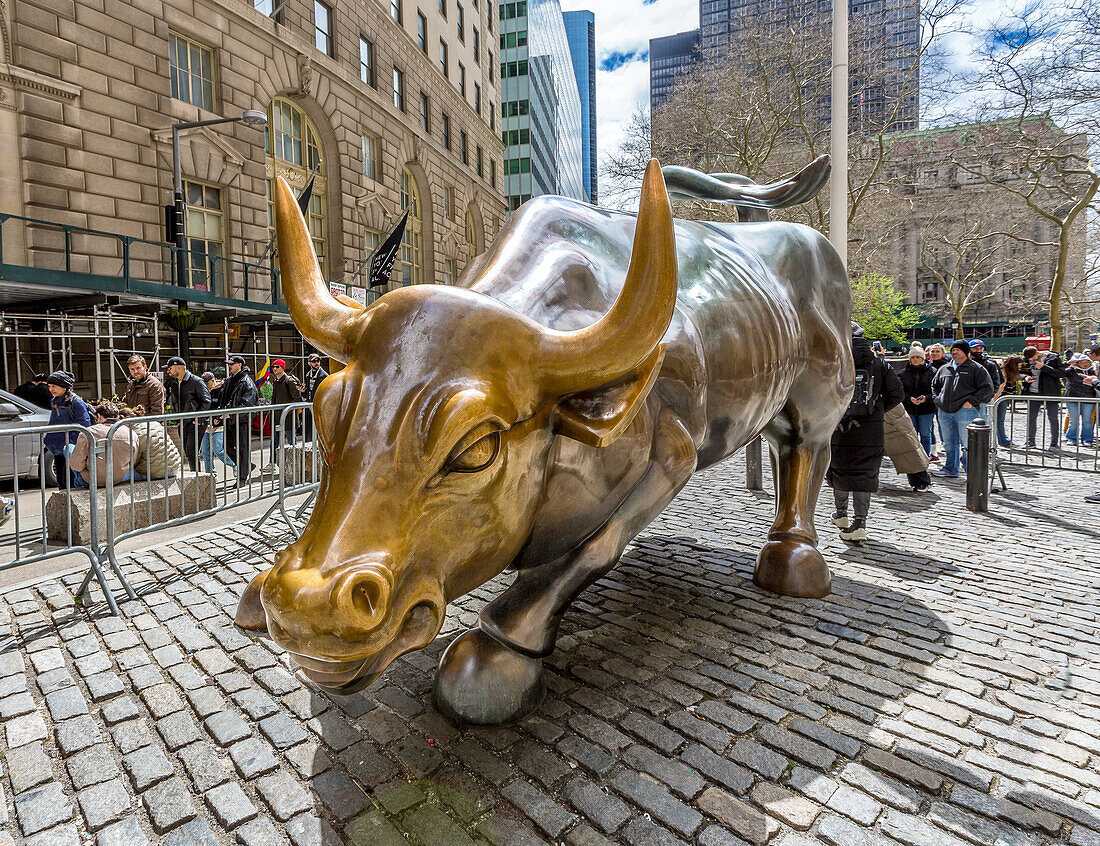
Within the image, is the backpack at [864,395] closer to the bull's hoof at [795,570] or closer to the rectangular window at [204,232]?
the bull's hoof at [795,570]

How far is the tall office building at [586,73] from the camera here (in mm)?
140000

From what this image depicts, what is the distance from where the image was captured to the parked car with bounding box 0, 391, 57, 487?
839 cm

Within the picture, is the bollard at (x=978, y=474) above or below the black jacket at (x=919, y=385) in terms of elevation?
below

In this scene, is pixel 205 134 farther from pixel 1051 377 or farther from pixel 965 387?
pixel 1051 377

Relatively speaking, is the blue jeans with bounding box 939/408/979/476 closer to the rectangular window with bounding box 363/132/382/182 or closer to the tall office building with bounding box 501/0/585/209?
the rectangular window with bounding box 363/132/382/182

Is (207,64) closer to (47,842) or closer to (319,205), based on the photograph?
(319,205)

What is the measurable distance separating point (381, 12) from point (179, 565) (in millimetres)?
27585

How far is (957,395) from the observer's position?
8.84 metres

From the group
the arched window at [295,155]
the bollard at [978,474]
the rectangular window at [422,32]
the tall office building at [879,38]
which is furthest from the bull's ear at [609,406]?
the rectangular window at [422,32]

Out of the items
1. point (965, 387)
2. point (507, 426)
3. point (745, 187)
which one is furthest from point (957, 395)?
point (507, 426)

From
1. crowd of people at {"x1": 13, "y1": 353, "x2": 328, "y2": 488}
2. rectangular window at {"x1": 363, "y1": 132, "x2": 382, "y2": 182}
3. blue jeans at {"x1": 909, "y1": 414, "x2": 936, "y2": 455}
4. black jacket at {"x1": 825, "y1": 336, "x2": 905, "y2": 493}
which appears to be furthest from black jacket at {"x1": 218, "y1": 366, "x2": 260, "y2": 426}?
rectangular window at {"x1": 363, "y1": 132, "x2": 382, "y2": 182}

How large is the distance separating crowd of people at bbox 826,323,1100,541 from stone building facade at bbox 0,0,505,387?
1369cm

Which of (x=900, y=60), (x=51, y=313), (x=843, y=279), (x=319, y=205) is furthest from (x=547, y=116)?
(x=843, y=279)

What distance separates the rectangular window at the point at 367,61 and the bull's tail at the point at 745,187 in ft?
81.8
